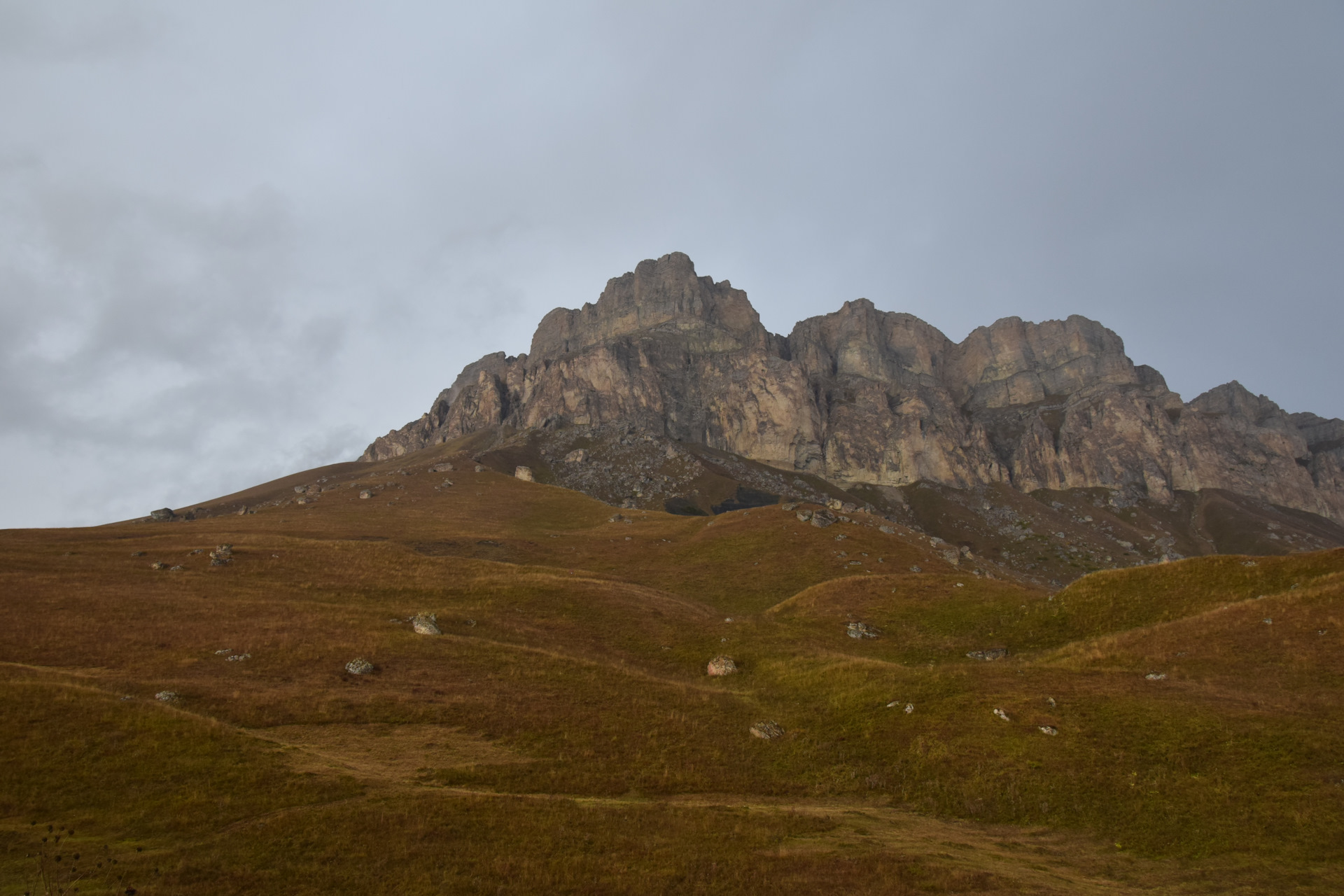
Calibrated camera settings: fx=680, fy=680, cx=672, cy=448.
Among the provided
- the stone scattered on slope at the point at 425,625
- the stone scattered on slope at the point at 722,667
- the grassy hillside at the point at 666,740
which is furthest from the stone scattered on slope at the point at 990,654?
the stone scattered on slope at the point at 425,625

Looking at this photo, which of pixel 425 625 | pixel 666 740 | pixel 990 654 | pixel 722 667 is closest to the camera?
pixel 666 740

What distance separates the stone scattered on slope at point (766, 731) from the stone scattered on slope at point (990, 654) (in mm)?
19903

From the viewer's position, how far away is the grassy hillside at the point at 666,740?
58.1 feet

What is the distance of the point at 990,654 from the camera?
44.8 metres

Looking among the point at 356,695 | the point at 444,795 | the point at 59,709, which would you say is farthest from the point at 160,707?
the point at 444,795

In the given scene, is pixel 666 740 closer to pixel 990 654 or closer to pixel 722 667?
pixel 722 667

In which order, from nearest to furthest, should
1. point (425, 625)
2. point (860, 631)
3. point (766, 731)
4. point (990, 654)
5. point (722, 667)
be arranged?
point (766, 731) < point (722, 667) < point (990, 654) < point (425, 625) < point (860, 631)

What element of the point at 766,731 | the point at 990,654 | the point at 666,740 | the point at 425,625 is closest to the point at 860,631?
the point at 990,654

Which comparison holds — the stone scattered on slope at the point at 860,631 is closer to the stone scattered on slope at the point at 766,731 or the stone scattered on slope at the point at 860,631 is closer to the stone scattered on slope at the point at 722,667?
the stone scattered on slope at the point at 722,667

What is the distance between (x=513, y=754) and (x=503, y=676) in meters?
10.3

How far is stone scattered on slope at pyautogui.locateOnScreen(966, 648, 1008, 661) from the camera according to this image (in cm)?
4444

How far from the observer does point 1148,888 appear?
56.7 feet

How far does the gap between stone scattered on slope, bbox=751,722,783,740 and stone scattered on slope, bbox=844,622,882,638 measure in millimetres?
21945

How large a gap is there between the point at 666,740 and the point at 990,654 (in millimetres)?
26094
